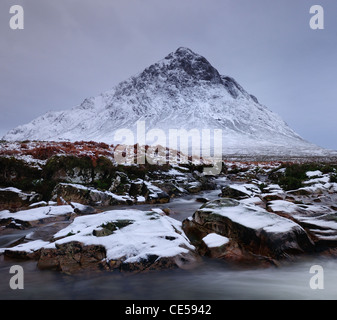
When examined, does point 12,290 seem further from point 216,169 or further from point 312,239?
point 216,169

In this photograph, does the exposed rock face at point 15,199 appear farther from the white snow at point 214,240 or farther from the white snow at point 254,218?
the white snow at point 214,240

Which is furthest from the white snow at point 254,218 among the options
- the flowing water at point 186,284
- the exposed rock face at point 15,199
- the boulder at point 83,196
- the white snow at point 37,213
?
the exposed rock face at point 15,199

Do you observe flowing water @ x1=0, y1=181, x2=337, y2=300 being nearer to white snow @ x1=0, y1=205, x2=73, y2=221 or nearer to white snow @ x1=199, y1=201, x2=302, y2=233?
white snow @ x1=199, y1=201, x2=302, y2=233

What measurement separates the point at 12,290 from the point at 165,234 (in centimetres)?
395

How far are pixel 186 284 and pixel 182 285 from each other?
11cm

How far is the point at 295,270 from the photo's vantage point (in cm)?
538

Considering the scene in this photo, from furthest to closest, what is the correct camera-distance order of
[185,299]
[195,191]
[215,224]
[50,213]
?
[195,191], [50,213], [215,224], [185,299]

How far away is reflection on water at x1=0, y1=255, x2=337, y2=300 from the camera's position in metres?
4.54

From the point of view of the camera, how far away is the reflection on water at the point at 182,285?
4.54 metres

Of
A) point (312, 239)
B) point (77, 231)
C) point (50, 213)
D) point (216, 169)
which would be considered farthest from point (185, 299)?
point (216, 169)

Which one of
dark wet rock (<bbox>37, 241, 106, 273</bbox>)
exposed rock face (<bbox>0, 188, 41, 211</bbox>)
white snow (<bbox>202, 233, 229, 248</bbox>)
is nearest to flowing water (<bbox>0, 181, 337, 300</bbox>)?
dark wet rock (<bbox>37, 241, 106, 273</bbox>)

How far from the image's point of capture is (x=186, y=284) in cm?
494

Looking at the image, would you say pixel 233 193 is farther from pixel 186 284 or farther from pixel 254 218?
pixel 186 284

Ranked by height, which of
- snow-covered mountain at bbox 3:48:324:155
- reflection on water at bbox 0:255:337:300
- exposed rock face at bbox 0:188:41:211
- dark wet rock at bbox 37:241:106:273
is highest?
snow-covered mountain at bbox 3:48:324:155
